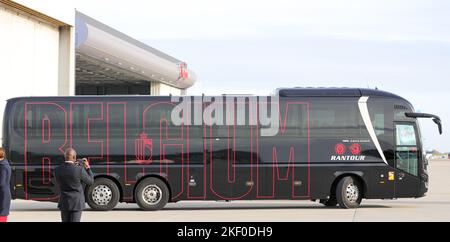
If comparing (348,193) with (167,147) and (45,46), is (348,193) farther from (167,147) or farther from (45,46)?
(45,46)

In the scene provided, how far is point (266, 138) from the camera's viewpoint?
20344mm

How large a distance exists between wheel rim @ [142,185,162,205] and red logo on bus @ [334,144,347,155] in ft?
15.1

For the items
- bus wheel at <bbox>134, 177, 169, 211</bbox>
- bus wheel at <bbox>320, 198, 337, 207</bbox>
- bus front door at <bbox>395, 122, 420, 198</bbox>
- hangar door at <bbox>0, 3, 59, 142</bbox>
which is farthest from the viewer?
hangar door at <bbox>0, 3, 59, 142</bbox>

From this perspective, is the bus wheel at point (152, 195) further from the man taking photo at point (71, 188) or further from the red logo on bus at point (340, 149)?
the man taking photo at point (71, 188)

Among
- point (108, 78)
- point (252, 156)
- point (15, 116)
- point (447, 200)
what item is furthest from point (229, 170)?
point (108, 78)

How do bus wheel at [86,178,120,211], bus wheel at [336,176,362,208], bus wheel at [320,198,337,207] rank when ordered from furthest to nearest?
bus wheel at [320,198,337,207], bus wheel at [336,176,362,208], bus wheel at [86,178,120,211]

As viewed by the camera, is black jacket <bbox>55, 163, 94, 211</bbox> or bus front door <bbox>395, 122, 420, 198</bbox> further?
bus front door <bbox>395, 122, 420, 198</bbox>

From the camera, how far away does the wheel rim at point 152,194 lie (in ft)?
65.8

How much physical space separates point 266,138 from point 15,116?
6.31 meters

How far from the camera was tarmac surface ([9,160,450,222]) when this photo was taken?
1716 cm

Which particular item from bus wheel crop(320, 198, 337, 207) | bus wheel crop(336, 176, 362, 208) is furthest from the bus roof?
bus wheel crop(320, 198, 337, 207)

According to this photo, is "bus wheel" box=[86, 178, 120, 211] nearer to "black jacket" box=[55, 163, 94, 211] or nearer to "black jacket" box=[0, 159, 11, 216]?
"black jacket" box=[0, 159, 11, 216]

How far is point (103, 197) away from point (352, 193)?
20.7 feet
